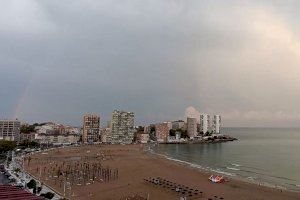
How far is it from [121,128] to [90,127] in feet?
40.0

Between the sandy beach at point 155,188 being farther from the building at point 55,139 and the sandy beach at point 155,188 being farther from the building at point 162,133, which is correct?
the building at point 162,133

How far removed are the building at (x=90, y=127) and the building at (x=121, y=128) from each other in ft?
19.5

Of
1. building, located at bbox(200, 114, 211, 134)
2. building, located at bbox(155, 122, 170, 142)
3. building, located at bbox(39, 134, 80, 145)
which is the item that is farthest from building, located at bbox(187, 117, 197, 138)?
building, located at bbox(39, 134, 80, 145)

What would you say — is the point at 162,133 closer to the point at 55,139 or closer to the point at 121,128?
the point at 121,128

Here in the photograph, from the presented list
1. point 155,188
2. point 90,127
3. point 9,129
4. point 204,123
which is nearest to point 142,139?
point 90,127

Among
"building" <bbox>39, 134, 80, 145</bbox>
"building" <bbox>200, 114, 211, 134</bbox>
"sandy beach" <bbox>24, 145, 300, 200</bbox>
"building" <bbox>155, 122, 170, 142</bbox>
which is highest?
"building" <bbox>200, 114, 211, 134</bbox>

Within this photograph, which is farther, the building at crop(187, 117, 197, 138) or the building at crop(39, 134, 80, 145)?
the building at crop(187, 117, 197, 138)

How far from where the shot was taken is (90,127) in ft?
466

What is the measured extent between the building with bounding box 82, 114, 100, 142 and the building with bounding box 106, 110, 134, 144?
5952mm

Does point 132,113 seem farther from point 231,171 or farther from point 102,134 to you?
point 231,171

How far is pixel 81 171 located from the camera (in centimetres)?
5400

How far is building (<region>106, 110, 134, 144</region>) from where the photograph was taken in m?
140

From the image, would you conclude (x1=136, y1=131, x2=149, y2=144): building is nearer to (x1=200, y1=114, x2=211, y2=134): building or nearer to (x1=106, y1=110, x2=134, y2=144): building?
(x1=106, y1=110, x2=134, y2=144): building

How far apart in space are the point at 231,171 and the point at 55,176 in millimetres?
29058
